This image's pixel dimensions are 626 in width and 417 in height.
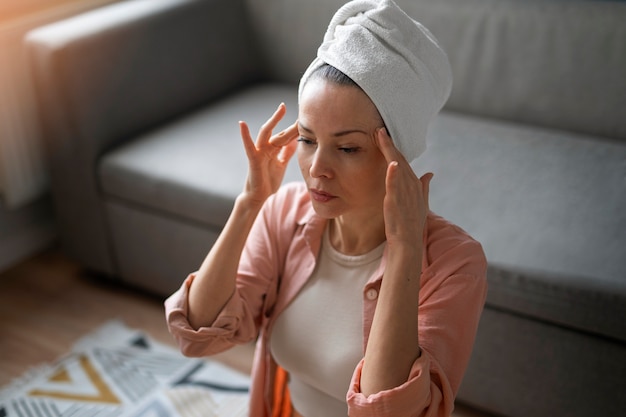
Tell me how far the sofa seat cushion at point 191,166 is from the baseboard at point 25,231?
49cm

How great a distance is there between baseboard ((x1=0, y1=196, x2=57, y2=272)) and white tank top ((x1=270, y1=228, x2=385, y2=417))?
1549mm

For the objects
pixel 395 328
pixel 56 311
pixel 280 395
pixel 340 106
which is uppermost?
pixel 340 106

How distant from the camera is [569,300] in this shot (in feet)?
5.02

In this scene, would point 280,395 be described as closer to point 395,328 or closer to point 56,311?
point 395,328

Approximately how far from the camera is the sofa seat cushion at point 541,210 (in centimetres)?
153

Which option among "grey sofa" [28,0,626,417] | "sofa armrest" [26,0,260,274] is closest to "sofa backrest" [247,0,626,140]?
"grey sofa" [28,0,626,417]

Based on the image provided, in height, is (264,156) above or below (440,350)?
above

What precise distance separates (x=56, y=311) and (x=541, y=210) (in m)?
1.46

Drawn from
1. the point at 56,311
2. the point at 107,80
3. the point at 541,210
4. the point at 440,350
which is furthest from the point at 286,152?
the point at 56,311

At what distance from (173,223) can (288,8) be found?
0.86 meters

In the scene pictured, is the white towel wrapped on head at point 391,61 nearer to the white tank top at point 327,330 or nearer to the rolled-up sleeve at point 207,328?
the white tank top at point 327,330

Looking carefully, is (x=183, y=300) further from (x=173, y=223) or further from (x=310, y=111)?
(x=173, y=223)

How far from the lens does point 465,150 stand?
6.59 feet

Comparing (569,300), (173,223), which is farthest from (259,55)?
(569,300)
